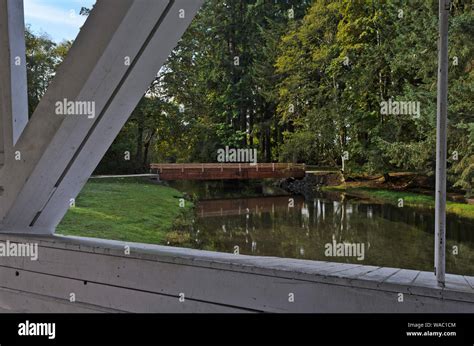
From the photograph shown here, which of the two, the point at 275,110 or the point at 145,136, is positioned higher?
the point at 275,110

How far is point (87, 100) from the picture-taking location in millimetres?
723

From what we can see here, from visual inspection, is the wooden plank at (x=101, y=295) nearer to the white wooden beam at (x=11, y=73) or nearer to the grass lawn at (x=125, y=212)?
the white wooden beam at (x=11, y=73)

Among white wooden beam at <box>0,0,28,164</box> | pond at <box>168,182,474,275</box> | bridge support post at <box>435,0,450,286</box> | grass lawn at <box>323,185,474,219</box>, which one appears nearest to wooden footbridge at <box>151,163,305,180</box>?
pond at <box>168,182,474,275</box>

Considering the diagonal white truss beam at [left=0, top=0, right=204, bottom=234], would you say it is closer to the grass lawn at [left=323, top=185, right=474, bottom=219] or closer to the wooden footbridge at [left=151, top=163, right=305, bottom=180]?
the grass lawn at [left=323, top=185, right=474, bottom=219]

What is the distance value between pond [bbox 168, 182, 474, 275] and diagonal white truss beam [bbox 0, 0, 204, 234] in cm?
180

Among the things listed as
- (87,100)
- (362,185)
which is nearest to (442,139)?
(87,100)

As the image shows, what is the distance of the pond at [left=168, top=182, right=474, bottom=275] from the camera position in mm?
3055

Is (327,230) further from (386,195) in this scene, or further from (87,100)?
(87,100)

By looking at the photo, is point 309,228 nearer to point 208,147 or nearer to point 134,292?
point 208,147

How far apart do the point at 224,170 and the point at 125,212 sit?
253cm

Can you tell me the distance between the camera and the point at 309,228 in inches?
168
